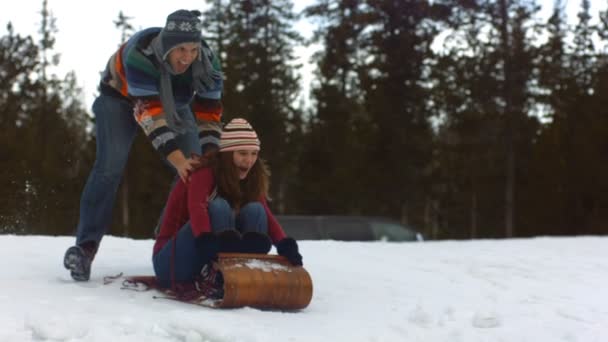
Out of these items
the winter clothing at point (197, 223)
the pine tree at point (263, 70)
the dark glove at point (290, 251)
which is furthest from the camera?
the pine tree at point (263, 70)

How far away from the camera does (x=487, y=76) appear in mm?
24094

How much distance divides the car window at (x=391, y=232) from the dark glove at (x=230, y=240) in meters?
12.0

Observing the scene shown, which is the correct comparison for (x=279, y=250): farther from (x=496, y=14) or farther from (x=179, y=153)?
(x=496, y=14)

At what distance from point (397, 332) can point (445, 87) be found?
21.5 metres

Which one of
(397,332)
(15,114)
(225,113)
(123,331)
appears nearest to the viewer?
(123,331)

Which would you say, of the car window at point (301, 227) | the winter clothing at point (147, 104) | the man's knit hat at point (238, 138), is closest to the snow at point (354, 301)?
the winter clothing at point (147, 104)

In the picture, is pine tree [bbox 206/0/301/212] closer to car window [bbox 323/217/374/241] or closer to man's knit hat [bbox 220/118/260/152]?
car window [bbox 323/217/374/241]

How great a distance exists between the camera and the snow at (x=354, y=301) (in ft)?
12.8

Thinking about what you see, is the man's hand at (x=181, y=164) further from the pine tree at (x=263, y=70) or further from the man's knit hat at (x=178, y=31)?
the pine tree at (x=263, y=70)

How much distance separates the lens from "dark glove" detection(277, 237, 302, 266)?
474cm

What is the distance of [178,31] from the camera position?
4.64m

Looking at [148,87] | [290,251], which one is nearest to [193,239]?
[290,251]

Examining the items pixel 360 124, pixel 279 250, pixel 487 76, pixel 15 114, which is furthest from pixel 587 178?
pixel 279 250

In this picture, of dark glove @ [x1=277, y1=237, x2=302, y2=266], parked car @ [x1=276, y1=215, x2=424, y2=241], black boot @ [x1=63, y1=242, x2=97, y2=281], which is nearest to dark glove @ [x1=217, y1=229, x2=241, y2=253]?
dark glove @ [x1=277, y1=237, x2=302, y2=266]
